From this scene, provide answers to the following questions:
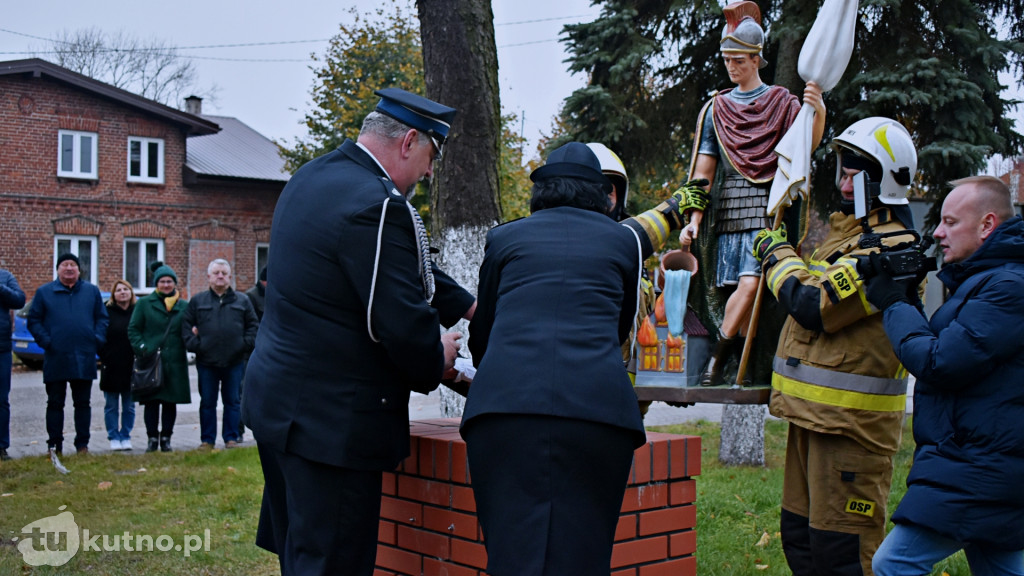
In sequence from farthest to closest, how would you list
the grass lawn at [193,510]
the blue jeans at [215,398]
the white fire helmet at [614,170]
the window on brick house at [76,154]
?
the window on brick house at [76,154] < the blue jeans at [215,398] < the grass lawn at [193,510] < the white fire helmet at [614,170]

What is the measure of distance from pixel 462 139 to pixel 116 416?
5.92 metres

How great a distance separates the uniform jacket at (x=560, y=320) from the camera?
117 inches

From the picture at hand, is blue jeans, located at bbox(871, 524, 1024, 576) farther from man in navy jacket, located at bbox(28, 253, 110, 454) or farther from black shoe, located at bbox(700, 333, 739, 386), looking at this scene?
man in navy jacket, located at bbox(28, 253, 110, 454)

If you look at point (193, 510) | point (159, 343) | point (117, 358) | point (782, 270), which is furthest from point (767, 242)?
point (117, 358)

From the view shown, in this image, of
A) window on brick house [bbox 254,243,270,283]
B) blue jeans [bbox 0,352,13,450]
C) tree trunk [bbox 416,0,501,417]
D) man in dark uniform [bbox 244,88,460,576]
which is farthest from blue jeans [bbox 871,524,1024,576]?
window on brick house [bbox 254,243,270,283]

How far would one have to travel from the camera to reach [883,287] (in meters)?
3.61

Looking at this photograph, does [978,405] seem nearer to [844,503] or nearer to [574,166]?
[844,503]

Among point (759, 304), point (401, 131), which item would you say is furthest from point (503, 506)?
point (759, 304)

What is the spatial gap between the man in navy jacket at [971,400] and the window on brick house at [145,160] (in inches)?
1091

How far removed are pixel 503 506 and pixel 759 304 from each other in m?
1.90

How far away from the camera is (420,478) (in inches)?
157

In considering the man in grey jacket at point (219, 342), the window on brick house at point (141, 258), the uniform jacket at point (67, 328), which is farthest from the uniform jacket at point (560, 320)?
the window on brick house at point (141, 258)

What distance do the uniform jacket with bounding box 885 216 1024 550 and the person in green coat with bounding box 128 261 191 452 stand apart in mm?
8484

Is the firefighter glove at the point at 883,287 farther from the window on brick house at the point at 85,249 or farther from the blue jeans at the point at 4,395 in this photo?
the window on brick house at the point at 85,249
